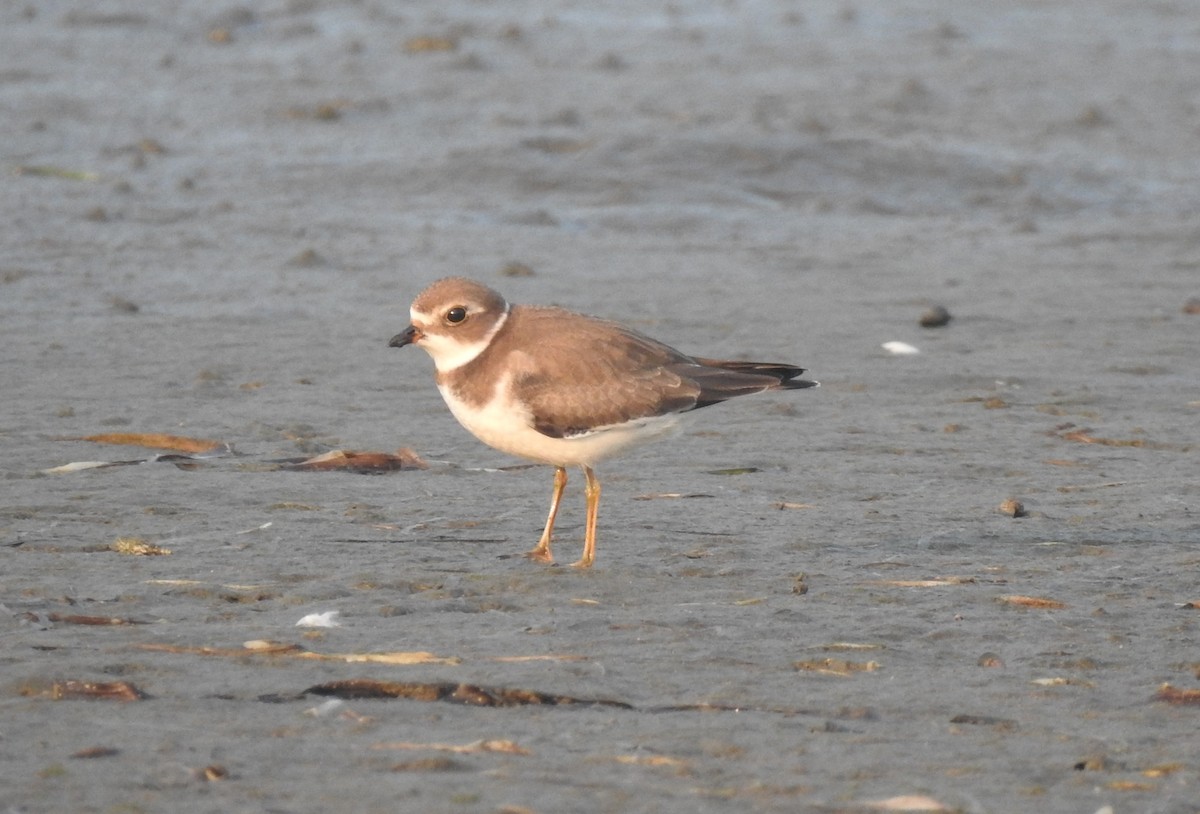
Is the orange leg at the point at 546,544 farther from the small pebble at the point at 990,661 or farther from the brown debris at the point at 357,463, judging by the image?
the small pebble at the point at 990,661

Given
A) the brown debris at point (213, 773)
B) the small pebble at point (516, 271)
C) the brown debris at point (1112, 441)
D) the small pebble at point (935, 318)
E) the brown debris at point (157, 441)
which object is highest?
the brown debris at point (213, 773)

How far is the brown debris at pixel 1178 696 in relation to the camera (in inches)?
194

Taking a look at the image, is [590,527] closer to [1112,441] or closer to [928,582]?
[928,582]

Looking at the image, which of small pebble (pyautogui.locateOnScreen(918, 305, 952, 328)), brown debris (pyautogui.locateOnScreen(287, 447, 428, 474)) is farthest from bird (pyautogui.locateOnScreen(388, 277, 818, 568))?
small pebble (pyautogui.locateOnScreen(918, 305, 952, 328))

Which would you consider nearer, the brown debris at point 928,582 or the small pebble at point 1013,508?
the brown debris at point 928,582

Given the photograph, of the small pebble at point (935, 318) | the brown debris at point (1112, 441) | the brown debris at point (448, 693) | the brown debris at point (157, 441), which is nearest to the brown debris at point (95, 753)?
the brown debris at point (448, 693)

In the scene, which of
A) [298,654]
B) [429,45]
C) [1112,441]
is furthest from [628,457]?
[429,45]

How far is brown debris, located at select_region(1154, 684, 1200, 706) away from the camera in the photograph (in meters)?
4.94

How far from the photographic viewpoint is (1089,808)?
4.22m

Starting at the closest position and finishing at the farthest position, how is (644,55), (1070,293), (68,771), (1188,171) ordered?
(68,771)
(1070,293)
(1188,171)
(644,55)

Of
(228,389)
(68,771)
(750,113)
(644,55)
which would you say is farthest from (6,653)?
(644,55)

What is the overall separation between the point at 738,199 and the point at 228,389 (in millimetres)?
5856

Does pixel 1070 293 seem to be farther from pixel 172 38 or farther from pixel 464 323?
pixel 172 38

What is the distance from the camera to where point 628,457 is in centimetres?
781
